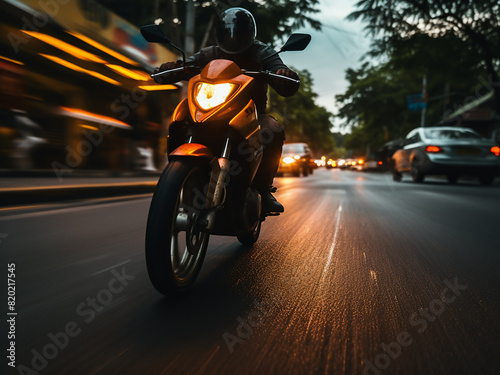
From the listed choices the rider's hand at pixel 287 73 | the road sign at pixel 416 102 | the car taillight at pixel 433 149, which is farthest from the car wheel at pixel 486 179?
the road sign at pixel 416 102

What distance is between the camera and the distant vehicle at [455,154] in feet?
42.6

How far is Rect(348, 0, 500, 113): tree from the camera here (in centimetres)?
1588

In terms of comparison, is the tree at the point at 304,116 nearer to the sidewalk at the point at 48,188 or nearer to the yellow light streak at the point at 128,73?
the yellow light streak at the point at 128,73

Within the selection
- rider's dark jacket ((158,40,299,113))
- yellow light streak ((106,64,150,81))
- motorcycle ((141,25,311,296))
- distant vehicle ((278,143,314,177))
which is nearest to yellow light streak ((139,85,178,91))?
yellow light streak ((106,64,150,81))

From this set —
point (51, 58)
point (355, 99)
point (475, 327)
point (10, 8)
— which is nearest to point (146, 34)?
point (475, 327)

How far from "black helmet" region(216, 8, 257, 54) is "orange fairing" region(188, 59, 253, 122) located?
39cm

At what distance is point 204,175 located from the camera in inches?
101

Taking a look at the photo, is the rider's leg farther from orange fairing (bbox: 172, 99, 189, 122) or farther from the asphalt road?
orange fairing (bbox: 172, 99, 189, 122)

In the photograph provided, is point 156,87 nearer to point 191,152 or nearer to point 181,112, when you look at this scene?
point 181,112

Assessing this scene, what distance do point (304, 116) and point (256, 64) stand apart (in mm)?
48908

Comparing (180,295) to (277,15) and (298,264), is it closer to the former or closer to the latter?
(298,264)

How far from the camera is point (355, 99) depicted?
39.7m

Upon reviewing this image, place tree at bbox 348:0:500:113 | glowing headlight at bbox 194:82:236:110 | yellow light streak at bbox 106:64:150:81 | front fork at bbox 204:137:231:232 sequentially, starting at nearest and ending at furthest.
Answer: front fork at bbox 204:137:231:232
glowing headlight at bbox 194:82:236:110
yellow light streak at bbox 106:64:150:81
tree at bbox 348:0:500:113

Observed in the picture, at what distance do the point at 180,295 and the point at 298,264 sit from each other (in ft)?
3.58
